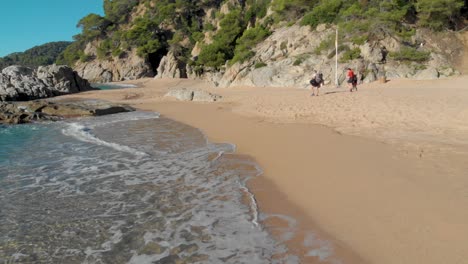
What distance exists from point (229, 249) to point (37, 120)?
553 inches

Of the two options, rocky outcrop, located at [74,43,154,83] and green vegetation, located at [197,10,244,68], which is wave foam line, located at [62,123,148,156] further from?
rocky outcrop, located at [74,43,154,83]

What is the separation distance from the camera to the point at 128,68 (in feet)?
205

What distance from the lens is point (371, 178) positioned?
511 cm

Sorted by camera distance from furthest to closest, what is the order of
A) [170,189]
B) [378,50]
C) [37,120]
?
[378,50] < [37,120] < [170,189]

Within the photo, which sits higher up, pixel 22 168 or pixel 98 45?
pixel 98 45

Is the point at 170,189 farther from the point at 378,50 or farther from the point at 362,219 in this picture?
the point at 378,50

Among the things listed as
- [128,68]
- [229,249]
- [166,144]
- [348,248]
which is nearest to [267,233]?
[229,249]

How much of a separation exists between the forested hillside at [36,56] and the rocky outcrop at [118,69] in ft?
209

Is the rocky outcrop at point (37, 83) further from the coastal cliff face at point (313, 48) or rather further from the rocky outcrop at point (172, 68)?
the rocky outcrop at point (172, 68)

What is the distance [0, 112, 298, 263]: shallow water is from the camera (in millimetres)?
3486

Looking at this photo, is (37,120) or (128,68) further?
(128,68)

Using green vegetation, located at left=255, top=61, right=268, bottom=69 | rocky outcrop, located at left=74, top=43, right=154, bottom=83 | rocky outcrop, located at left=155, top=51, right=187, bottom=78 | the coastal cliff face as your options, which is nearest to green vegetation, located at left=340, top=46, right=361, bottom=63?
the coastal cliff face

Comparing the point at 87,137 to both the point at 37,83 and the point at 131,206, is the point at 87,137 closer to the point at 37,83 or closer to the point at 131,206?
the point at 131,206

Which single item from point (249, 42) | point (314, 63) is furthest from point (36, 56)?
point (314, 63)
